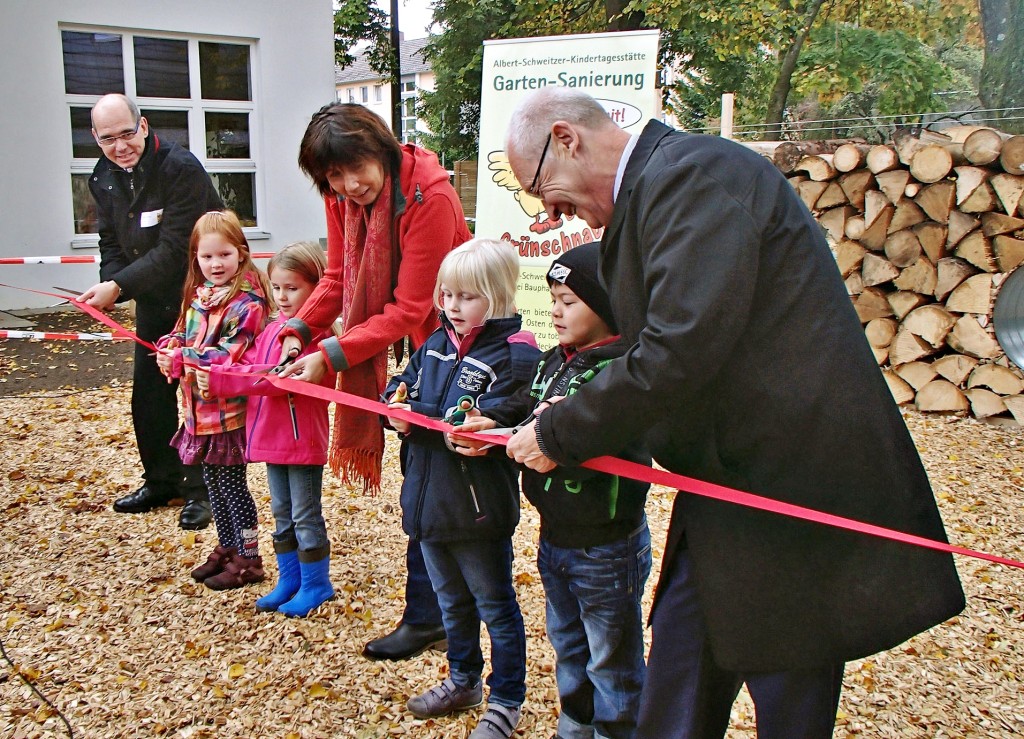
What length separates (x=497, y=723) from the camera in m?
2.67

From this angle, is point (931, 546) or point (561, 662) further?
point (561, 662)

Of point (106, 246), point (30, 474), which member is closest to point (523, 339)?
point (106, 246)

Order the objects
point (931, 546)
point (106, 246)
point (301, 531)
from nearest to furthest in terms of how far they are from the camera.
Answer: point (931, 546), point (301, 531), point (106, 246)

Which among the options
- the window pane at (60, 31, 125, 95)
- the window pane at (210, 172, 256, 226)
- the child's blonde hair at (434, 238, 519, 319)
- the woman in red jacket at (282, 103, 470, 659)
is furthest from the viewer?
the window pane at (210, 172, 256, 226)

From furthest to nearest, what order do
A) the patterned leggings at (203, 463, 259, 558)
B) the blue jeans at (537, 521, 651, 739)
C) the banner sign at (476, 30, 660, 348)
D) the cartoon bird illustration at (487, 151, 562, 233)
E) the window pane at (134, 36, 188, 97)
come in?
the window pane at (134, 36, 188, 97), the cartoon bird illustration at (487, 151, 562, 233), the banner sign at (476, 30, 660, 348), the patterned leggings at (203, 463, 259, 558), the blue jeans at (537, 521, 651, 739)

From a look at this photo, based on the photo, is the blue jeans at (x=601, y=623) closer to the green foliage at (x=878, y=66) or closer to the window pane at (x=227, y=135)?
the window pane at (x=227, y=135)

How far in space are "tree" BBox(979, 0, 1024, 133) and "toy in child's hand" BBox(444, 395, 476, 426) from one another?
42.9 ft


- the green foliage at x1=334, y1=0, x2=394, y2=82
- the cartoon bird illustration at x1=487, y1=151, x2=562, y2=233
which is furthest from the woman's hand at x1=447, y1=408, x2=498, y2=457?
the green foliage at x1=334, y1=0, x2=394, y2=82

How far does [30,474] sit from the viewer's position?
5285mm

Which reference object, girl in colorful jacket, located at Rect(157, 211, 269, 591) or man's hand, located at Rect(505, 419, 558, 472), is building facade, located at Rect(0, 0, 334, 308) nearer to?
girl in colorful jacket, located at Rect(157, 211, 269, 591)

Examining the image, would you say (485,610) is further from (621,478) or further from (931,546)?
(931,546)

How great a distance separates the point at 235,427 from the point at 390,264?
101cm

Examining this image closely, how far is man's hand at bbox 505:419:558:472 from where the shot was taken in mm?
1854

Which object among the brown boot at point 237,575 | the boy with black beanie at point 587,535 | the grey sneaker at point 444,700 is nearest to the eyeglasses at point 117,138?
the brown boot at point 237,575
